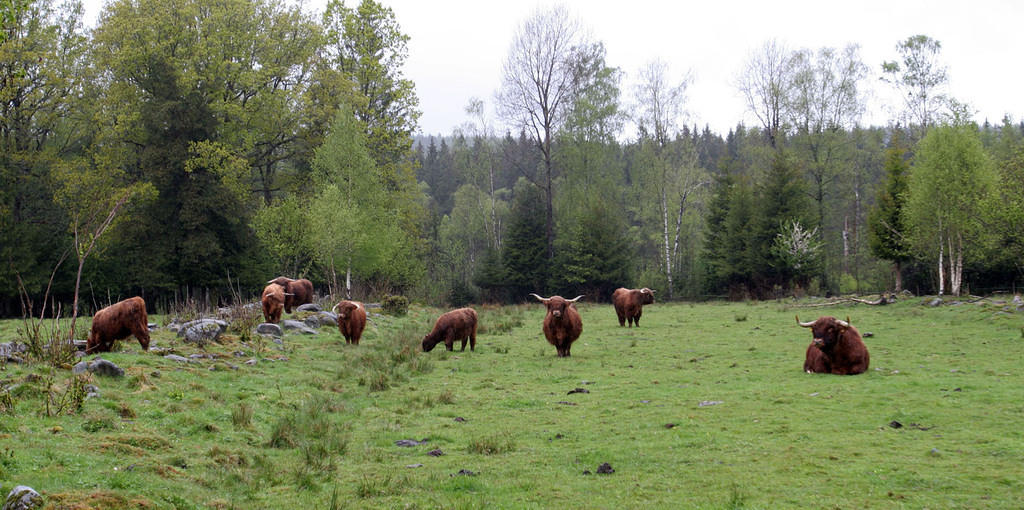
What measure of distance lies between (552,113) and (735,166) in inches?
616

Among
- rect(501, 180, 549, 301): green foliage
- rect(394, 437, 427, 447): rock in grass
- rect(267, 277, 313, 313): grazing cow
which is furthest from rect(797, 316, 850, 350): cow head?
rect(501, 180, 549, 301): green foliage

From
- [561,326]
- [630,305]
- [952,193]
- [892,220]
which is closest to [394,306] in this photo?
[630,305]

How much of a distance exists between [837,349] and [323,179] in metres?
31.8

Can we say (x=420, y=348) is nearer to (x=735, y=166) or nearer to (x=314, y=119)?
(x=314, y=119)

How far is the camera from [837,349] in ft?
42.2

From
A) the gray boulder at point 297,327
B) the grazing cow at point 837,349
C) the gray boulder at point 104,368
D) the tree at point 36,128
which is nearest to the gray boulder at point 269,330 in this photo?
the gray boulder at point 297,327

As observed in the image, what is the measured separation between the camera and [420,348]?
19.2 m

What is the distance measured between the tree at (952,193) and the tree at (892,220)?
11.4ft

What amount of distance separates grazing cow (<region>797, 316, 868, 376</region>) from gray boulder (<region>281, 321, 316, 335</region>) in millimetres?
14101

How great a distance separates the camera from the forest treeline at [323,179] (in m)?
34.6

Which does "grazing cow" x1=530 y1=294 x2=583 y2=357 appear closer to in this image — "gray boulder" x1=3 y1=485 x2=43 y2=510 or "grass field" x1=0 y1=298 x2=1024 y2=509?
"grass field" x1=0 y1=298 x2=1024 y2=509

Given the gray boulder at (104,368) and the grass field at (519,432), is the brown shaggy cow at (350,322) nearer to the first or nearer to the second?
the grass field at (519,432)

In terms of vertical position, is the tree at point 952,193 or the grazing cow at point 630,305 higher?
the tree at point 952,193

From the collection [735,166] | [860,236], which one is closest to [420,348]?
[735,166]
